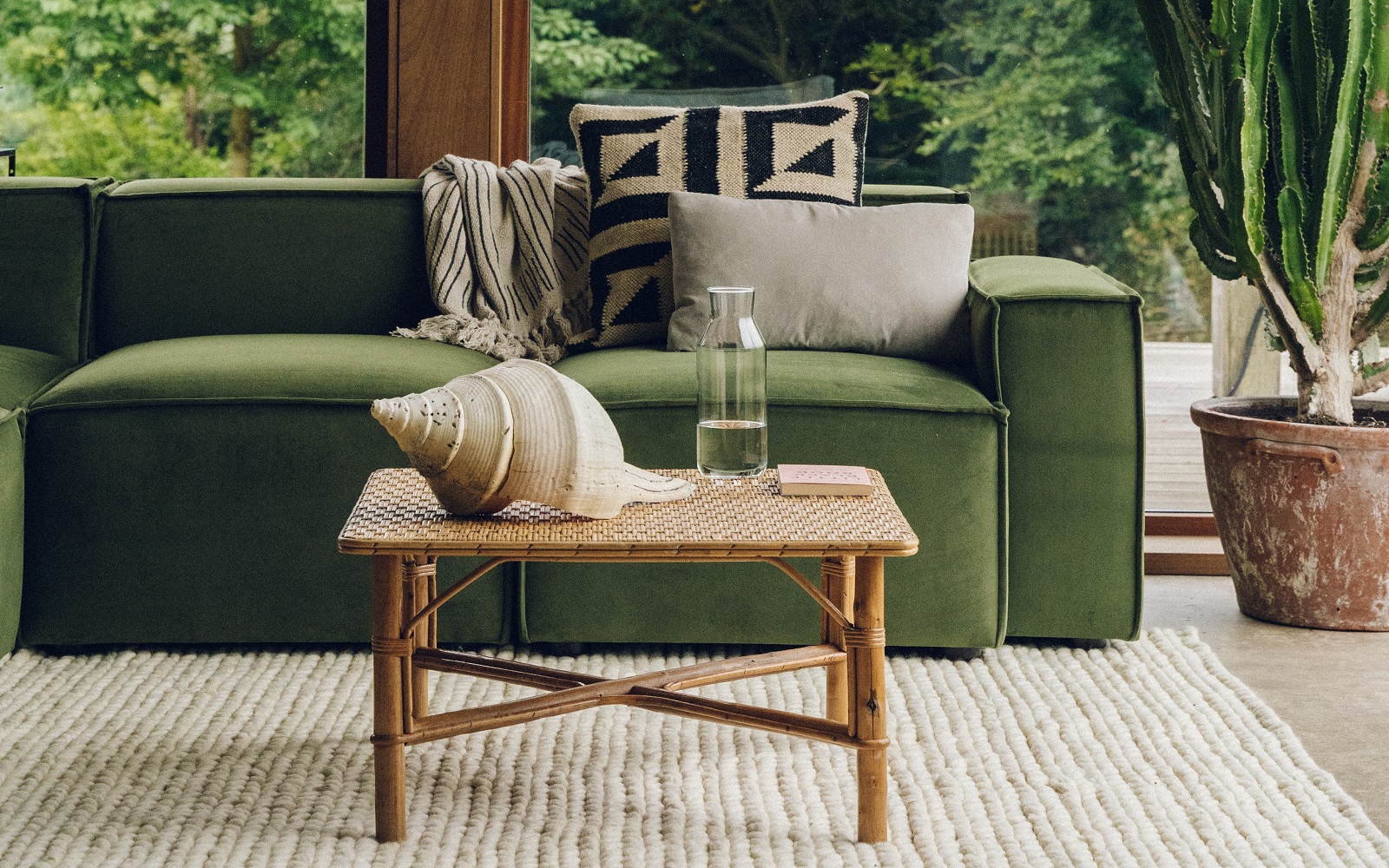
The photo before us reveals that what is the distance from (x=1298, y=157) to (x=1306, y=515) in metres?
0.61

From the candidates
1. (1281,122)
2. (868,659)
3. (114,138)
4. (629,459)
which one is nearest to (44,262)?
(114,138)

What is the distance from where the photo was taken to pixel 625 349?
8.25 feet

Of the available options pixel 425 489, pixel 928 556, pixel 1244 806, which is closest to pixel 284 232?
pixel 425 489

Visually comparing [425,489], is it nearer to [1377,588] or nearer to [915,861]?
[915,861]

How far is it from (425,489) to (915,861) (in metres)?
0.70

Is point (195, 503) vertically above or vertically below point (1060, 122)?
below

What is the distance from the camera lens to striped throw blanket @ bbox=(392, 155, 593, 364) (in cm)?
263

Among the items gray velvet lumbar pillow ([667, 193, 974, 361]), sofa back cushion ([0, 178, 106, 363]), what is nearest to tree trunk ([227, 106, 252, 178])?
sofa back cushion ([0, 178, 106, 363])

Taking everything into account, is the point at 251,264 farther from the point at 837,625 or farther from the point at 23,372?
the point at 837,625

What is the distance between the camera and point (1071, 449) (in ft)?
7.16

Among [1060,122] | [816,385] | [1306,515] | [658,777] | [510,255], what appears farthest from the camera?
[1060,122]

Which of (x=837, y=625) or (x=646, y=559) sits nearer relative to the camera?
(x=646, y=559)

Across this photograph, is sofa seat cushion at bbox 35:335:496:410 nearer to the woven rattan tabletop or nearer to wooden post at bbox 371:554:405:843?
the woven rattan tabletop

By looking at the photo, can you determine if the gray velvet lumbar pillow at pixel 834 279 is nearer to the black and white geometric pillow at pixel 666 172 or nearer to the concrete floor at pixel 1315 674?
the black and white geometric pillow at pixel 666 172
